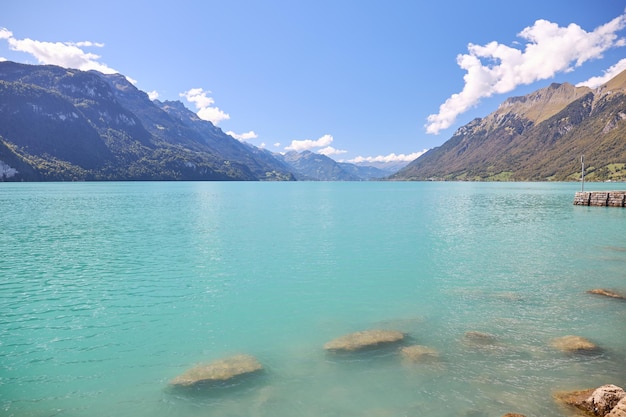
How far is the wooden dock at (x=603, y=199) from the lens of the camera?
89.1m

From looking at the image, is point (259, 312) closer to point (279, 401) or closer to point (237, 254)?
point (279, 401)

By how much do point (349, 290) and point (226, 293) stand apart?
8.25 metres

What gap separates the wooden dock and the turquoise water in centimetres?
6074

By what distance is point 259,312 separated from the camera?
→ 21.2m

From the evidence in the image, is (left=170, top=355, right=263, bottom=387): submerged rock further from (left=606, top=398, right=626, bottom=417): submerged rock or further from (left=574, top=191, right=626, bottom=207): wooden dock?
(left=574, top=191, right=626, bottom=207): wooden dock

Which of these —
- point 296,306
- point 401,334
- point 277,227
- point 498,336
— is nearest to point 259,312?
point 296,306

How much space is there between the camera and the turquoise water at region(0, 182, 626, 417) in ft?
40.9

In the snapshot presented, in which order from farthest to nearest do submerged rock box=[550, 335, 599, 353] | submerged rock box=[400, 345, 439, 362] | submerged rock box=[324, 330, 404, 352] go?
submerged rock box=[324, 330, 404, 352] → submerged rock box=[550, 335, 599, 353] → submerged rock box=[400, 345, 439, 362]

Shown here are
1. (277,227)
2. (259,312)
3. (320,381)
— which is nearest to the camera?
(320,381)

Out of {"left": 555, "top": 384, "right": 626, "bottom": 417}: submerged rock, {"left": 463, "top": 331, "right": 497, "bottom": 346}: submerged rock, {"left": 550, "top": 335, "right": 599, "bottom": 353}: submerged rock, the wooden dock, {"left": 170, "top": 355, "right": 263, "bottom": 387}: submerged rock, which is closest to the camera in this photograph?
{"left": 555, "top": 384, "right": 626, "bottom": 417}: submerged rock

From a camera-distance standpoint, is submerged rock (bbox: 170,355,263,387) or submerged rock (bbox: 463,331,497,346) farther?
submerged rock (bbox: 463,331,497,346)

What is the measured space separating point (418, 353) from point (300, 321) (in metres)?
6.77

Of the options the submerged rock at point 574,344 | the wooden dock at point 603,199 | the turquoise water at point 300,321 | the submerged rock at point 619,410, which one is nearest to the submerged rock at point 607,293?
the turquoise water at point 300,321

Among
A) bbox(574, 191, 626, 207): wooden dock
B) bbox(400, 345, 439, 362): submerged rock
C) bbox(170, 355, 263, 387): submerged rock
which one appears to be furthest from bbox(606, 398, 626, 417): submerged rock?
bbox(574, 191, 626, 207): wooden dock
